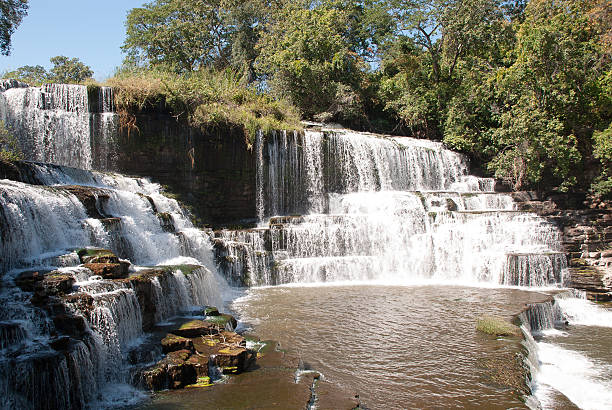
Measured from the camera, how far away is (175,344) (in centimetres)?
598

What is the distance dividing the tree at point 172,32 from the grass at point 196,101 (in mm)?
10738

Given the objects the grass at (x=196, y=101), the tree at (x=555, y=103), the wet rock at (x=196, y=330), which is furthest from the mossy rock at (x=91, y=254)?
the tree at (x=555, y=103)

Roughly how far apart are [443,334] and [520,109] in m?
11.7

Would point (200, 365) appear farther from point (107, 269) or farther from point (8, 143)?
point (8, 143)

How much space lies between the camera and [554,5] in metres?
17.9

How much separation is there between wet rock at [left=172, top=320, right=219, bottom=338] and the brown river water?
883mm

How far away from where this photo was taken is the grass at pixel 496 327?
23.2 ft

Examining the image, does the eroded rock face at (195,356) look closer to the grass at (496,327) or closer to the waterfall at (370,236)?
the grass at (496,327)

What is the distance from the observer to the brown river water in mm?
5246

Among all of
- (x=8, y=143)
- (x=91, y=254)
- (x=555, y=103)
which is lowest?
(x=91, y=254)

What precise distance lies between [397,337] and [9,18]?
1623 cm

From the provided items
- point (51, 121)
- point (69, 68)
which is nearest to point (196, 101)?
point (51, 121)

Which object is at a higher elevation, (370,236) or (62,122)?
(62,122)

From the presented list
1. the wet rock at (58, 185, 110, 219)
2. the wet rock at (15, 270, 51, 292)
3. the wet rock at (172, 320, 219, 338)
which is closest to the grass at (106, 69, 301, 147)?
the wet rock at (58, 185, 110, 219)
